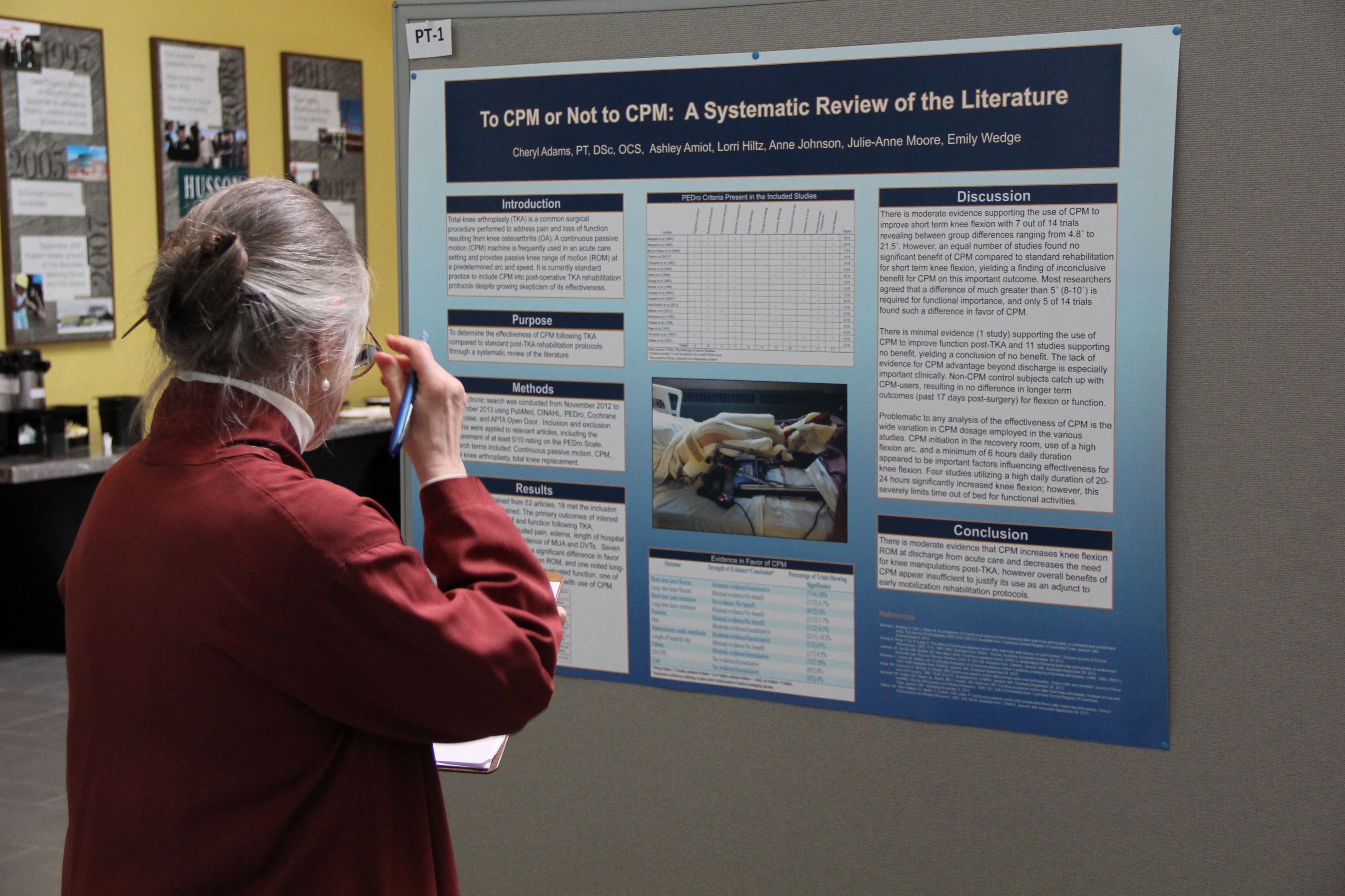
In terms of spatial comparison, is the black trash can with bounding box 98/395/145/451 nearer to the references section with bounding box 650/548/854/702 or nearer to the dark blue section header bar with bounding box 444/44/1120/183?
the dark blue section header bar with bounding box 444/44/1120/183

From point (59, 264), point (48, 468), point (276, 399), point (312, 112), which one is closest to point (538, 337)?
point (276, 399)

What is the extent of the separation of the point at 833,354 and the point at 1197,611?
66cm

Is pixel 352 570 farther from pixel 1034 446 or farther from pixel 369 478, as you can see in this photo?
pixel 369 478

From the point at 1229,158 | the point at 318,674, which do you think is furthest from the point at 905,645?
the point at 318,674

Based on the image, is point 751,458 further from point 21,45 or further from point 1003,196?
point 21,45

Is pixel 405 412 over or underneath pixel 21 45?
underneath

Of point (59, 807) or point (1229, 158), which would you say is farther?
point (59, 807)

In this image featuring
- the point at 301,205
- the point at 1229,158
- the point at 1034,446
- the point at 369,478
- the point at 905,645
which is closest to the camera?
the point at 301,205

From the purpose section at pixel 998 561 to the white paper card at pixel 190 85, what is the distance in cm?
508

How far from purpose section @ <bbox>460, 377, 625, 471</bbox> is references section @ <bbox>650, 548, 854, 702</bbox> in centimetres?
21

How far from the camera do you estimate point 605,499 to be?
2.02 meters

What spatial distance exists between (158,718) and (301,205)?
1.70ft

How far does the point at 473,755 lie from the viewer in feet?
4.61

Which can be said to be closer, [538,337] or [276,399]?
[276,399]
